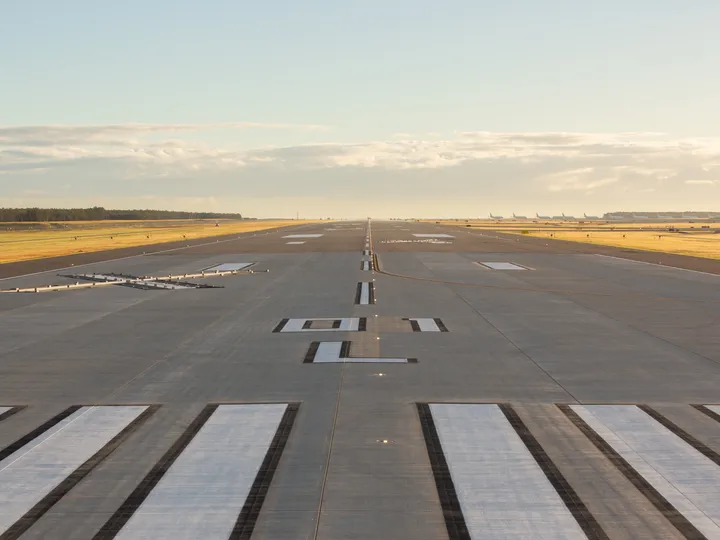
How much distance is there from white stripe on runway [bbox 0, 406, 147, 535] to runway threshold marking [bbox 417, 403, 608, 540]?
5.41 metres

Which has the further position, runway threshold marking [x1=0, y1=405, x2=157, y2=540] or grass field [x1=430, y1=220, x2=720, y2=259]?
grass field [x1=430, y1=220, x2=720, y2=259]

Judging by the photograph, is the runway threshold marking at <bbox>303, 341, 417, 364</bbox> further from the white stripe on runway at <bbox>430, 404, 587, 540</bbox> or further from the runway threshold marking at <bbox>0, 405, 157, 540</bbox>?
the runway threshold marking at <bbox>0, 405, 157, 540</bbox>

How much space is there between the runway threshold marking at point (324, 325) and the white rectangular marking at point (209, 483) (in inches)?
378

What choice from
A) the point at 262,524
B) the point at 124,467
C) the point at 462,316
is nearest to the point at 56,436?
the point at 124,467

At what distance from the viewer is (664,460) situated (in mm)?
9719

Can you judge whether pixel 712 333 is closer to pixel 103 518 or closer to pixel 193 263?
pixel 103 518

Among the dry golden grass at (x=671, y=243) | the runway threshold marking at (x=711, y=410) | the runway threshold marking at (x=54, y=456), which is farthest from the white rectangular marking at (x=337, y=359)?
the dry golden grass at (x=671, y=243)

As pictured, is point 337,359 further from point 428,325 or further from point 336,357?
point 428,325

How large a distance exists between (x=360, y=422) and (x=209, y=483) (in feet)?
11.4

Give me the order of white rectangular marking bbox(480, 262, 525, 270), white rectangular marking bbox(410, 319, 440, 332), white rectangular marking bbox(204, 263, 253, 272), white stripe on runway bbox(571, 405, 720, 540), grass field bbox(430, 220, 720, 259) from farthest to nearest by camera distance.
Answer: grass field bbox(430, 220, 720, 259), white rectangular marking bbox(480, 262, 525, 270), white rectangular marking bbox(204, 263, 253, 272), white rectangular marking bbox(410, 319, 440, 332), white stripe on runway bbox(571, 405, 720, 540)

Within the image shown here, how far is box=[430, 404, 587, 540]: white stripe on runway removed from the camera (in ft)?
24.8

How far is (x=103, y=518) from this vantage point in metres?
→ 7.86

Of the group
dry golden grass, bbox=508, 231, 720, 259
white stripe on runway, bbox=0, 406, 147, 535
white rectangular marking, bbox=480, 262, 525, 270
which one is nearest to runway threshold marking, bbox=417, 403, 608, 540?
white stripe on runway, bbox=0, 406, 147, 535

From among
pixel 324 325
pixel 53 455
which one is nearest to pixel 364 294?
pixel 324 325
